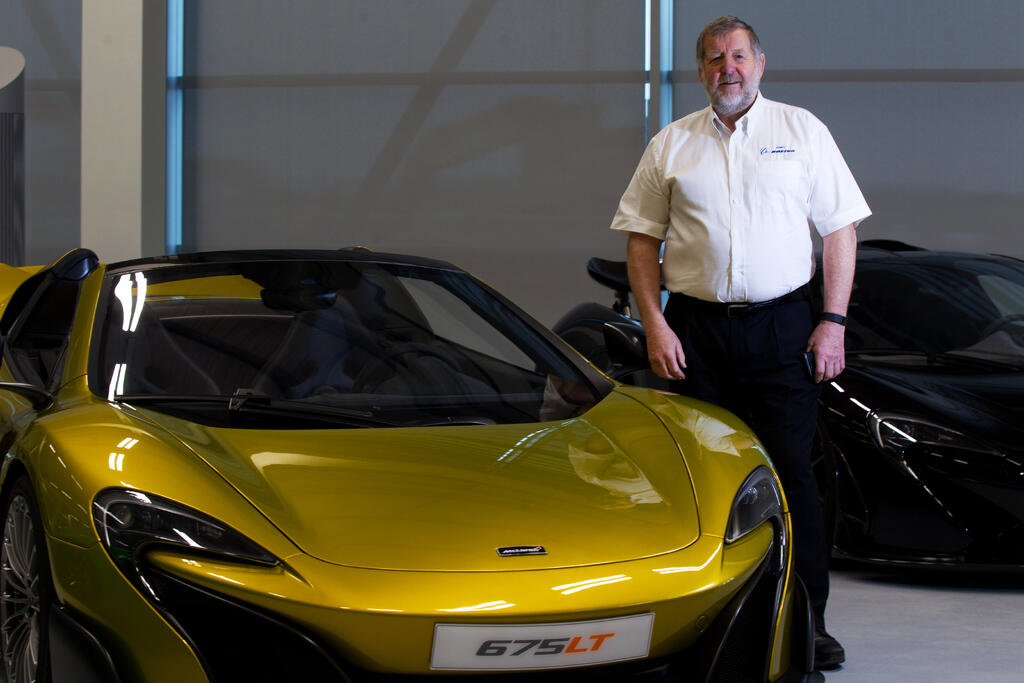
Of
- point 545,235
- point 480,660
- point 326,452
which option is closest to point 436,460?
point 326,452

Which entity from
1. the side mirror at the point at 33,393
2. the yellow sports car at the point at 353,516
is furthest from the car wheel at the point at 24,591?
the side mirror at the point at 33,393

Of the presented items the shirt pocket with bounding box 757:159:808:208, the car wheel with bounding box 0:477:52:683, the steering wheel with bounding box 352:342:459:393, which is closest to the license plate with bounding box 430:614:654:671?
the car wheel with bounding box 0:477:52:683

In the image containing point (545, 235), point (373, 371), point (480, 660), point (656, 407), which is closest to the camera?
point (480, 660)

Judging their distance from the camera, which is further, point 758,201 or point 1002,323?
point 1002,323

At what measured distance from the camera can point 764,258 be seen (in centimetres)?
249

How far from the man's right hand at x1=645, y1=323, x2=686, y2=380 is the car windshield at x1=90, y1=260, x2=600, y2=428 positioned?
0.65 ft

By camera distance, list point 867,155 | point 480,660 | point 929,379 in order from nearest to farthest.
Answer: point 480,660 → point 929,379 → point 867,155

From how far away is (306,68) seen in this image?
28.8ft

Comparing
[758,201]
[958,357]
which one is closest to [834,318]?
[758,201]

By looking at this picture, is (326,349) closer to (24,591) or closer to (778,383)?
(24,591)

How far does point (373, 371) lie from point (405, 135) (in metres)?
6.31

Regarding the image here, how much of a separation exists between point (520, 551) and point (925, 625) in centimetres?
164

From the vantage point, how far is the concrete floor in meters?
2.47

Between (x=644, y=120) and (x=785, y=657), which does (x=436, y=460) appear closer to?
(x=785, y=657)
